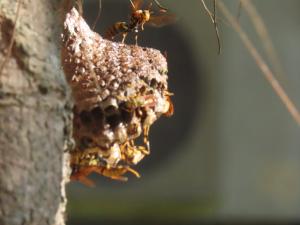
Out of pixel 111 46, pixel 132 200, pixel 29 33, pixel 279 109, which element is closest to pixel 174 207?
pixel 132 200

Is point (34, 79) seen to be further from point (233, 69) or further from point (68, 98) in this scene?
point (233, 69)

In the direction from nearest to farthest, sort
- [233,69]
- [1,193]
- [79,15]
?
1. [1,193]
2. [79,15]
3. [233,69]

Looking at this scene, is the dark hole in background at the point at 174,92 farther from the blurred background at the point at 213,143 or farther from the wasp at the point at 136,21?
the wasp at the point at 136,21

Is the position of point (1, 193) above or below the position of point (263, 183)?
below

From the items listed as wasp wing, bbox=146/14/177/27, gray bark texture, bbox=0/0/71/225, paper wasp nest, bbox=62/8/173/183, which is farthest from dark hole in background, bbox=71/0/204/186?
gray bark texture, bbox=0/0/71/225

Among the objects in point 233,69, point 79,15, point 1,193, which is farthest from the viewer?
point 233,69

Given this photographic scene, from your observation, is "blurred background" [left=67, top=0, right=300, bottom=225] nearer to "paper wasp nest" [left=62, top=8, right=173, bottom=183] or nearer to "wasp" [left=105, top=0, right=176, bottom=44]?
"wasp" [left=105, top=0, right=176, bottom=44]

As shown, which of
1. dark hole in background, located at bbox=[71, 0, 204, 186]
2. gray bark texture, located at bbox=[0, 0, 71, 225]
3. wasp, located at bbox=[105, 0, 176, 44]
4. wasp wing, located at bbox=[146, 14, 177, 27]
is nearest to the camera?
gray bark texture, located at bbox=[0, 0, 71, 225]
